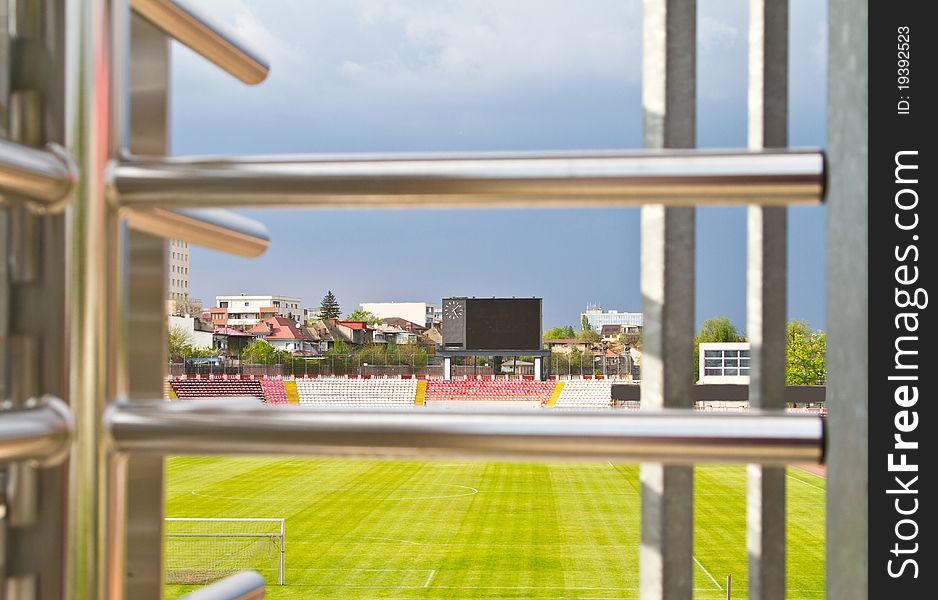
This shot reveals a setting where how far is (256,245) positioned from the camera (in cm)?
49

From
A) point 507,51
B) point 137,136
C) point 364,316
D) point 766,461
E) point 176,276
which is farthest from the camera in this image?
point 507,51

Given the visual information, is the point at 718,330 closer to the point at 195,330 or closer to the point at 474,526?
the point at 195,330

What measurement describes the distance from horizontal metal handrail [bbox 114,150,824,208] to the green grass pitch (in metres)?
10.0

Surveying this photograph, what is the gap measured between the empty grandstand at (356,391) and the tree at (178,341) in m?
9.31

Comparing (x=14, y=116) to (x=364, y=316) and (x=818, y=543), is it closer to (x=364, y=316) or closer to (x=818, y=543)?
(x=818, y=543)

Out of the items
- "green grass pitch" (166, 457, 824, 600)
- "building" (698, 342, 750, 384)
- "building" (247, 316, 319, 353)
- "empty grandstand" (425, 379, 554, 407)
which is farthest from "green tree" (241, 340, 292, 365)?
"building" (698, 342, 750, 384)

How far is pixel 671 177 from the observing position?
345 mm

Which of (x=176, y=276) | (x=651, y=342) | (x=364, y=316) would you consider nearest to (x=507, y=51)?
(x=364, y=316)

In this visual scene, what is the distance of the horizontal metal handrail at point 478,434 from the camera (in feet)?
1.10

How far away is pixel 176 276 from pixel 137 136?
45015mm

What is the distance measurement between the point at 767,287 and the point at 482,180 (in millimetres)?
182

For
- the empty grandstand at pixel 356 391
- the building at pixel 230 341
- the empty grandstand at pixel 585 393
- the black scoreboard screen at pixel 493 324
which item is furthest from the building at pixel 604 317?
the empty grandstand at pixel 356 391

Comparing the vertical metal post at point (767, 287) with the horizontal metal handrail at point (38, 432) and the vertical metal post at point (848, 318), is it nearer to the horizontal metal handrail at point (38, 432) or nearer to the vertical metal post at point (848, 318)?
the vertical metal post at point (848, 318)

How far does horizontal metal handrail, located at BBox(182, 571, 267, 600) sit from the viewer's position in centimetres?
41
